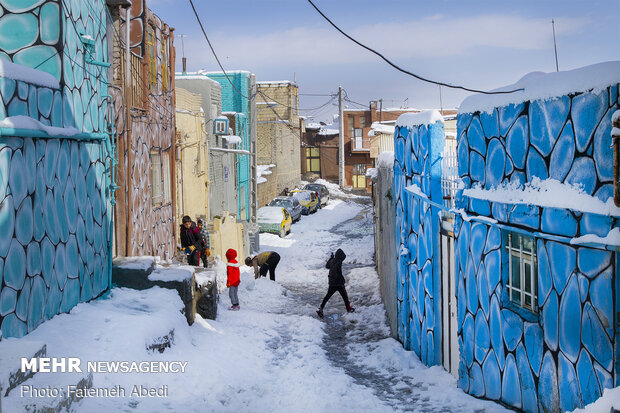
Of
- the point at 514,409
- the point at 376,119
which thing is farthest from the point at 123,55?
the point at 376,119

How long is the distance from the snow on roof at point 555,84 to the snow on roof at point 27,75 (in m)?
5.00

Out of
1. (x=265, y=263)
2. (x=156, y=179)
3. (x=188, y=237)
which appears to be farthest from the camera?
(x=265, y=263)

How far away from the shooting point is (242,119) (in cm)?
3256

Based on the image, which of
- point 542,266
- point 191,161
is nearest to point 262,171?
point 191,161

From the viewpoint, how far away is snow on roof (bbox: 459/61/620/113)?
5027 mm

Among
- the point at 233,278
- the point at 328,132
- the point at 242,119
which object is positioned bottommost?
the point at 233,278

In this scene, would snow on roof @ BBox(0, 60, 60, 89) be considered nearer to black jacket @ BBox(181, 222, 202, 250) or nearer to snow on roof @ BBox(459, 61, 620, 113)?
snow on roof @ BBox(459, 61, 620, 113)

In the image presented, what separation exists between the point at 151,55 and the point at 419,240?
777 centimetres

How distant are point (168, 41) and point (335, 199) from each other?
33.0m

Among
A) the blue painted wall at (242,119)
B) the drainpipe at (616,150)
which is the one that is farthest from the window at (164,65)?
the blue painted wall at (242,119)

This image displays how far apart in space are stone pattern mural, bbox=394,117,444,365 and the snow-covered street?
1.42 feet

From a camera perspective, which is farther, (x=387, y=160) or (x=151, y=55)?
(x=151, y=55)

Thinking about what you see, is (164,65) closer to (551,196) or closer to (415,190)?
(415,190)

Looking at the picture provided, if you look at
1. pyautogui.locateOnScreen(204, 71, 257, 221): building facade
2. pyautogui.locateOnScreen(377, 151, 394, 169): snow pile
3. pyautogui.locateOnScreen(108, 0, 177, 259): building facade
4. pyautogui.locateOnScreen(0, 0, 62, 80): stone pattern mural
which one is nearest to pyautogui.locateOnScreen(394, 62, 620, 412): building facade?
pyautogui.locateOnScreen(377, 151, 394, 169): snow pile
